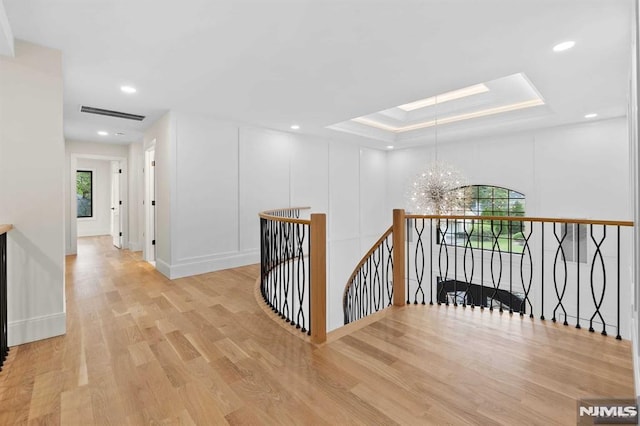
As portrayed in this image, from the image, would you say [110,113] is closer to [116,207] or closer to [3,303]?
[3,303]

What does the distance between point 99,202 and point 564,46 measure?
12.0 meters

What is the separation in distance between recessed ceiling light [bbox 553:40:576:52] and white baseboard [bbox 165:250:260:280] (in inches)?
195

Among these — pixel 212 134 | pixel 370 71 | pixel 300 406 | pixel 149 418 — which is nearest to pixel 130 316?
pixel 149 418

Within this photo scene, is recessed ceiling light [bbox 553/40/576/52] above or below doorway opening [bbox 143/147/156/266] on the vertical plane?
above

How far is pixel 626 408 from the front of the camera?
5.67 feet

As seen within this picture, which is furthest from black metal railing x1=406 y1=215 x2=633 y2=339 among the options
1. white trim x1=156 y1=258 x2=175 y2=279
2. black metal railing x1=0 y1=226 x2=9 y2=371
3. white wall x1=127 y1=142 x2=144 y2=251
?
white wall x1=127 y1=142 x2=144 y2=251

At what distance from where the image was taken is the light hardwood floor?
172cm

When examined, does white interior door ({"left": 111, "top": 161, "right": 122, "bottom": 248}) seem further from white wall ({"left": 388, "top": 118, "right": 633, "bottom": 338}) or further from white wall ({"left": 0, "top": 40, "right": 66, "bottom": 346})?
white wall ({"left": 388, "top": 118, "right": 633, "bottom": 338})

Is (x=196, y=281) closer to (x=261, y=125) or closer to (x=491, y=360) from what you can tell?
(x=261, y=125)

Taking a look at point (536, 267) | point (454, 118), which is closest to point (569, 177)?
point (536, 267)

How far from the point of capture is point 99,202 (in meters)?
9.84

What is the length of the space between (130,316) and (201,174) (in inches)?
98.0

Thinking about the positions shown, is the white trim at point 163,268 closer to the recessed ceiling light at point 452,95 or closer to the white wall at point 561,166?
the recessed ceiling light at point 452,95
